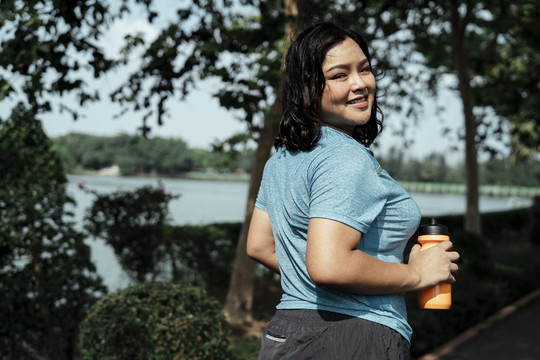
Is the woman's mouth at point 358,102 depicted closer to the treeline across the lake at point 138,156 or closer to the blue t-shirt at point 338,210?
the blue t-shirt at point 338,210

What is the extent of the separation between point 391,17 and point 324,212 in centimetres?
999

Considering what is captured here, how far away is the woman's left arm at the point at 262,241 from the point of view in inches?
73.8

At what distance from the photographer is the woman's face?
159 cm

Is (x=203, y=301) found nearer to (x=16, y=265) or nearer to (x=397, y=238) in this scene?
(x=16, y=265)

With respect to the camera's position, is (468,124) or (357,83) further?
(468,124)

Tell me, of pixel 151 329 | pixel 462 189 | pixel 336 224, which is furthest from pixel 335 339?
pixel 462 189

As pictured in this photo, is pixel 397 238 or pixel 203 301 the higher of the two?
pixel 397 238

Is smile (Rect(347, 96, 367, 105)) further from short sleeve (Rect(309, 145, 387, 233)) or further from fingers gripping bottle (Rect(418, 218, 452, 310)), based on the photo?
fingers gripping bottle (Rect(418, 218, 452, 310))

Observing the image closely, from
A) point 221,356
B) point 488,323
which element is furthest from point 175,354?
point 488,323

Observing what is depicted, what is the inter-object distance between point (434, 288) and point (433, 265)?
8 cm

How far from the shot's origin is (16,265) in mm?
5234

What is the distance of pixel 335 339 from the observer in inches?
59.4

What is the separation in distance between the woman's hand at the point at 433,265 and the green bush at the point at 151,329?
262cm

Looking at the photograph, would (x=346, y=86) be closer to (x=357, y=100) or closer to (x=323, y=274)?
(x=357, y=100)
